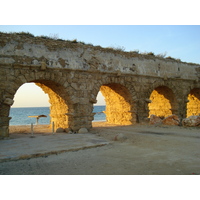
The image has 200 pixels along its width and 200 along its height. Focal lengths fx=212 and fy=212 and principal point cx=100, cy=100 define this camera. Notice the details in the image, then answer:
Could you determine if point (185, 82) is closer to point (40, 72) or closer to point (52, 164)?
point (40, 72)

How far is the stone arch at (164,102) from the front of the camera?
13789 millimetres

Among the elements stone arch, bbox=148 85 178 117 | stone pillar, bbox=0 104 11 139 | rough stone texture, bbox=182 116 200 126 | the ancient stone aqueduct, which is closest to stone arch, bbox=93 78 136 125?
the ancient stone aqueduct

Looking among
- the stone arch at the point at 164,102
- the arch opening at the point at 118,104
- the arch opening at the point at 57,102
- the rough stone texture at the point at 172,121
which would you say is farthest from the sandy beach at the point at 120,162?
the stone arch at the point at 164,102

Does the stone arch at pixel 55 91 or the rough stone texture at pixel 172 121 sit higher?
the stone arch at pixel 55 91

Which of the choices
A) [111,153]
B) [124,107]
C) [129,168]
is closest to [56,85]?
[124,107]

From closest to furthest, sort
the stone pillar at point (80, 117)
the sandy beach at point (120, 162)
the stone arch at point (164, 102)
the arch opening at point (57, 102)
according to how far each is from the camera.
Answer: the sandy beach at point (120, 162) → the stone pillar at point (80, 117) → the arch opening at point (57, 102) → the stone arch at point (164, 102)

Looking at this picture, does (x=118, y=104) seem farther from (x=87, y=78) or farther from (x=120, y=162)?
(x=120, y=162)

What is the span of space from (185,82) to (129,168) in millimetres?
11618

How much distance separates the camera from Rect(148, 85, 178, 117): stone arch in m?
13.8

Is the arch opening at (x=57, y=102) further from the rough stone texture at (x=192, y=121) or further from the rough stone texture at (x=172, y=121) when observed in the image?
the rough stone texture at (x=192, y=121)

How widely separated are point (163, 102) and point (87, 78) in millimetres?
6623

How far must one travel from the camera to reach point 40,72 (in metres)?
8.89

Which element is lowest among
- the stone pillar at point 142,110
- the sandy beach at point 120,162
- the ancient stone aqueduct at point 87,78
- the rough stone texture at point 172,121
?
the sandy beach at point 120,162

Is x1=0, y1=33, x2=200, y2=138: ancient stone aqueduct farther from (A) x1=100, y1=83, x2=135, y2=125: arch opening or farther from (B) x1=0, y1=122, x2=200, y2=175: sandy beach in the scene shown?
(B) x1=0, y1=122, x2=200, y2=175: sandy beach
